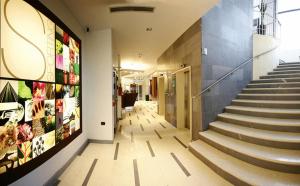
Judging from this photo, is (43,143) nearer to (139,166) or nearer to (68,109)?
(68,109)

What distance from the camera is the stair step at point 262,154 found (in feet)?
7.43

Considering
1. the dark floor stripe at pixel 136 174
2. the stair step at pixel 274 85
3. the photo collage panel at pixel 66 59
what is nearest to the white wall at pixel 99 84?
the photo collage panel at pixel 66 59

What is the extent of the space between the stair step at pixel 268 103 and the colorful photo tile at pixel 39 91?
4.65 meters

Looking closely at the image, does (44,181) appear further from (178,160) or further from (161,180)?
(178,160)

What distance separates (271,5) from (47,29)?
9.45m

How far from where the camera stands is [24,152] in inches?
74.8

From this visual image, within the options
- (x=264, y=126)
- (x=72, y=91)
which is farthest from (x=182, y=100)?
(x=72, y=91)

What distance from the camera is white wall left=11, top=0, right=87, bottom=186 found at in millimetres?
2060

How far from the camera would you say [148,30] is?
4578 mm

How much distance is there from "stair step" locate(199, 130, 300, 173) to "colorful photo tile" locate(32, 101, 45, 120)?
3161mm

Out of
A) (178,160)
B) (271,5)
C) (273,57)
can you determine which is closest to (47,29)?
(178,160)

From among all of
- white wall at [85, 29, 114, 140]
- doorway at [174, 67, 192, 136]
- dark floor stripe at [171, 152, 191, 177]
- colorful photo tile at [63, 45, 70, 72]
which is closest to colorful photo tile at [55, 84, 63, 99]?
colorful photo tile at [63, 45, 70, 72]

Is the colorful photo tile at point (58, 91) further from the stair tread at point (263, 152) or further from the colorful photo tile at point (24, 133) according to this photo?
the stair tread at point (263, 152)

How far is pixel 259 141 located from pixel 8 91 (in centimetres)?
371
